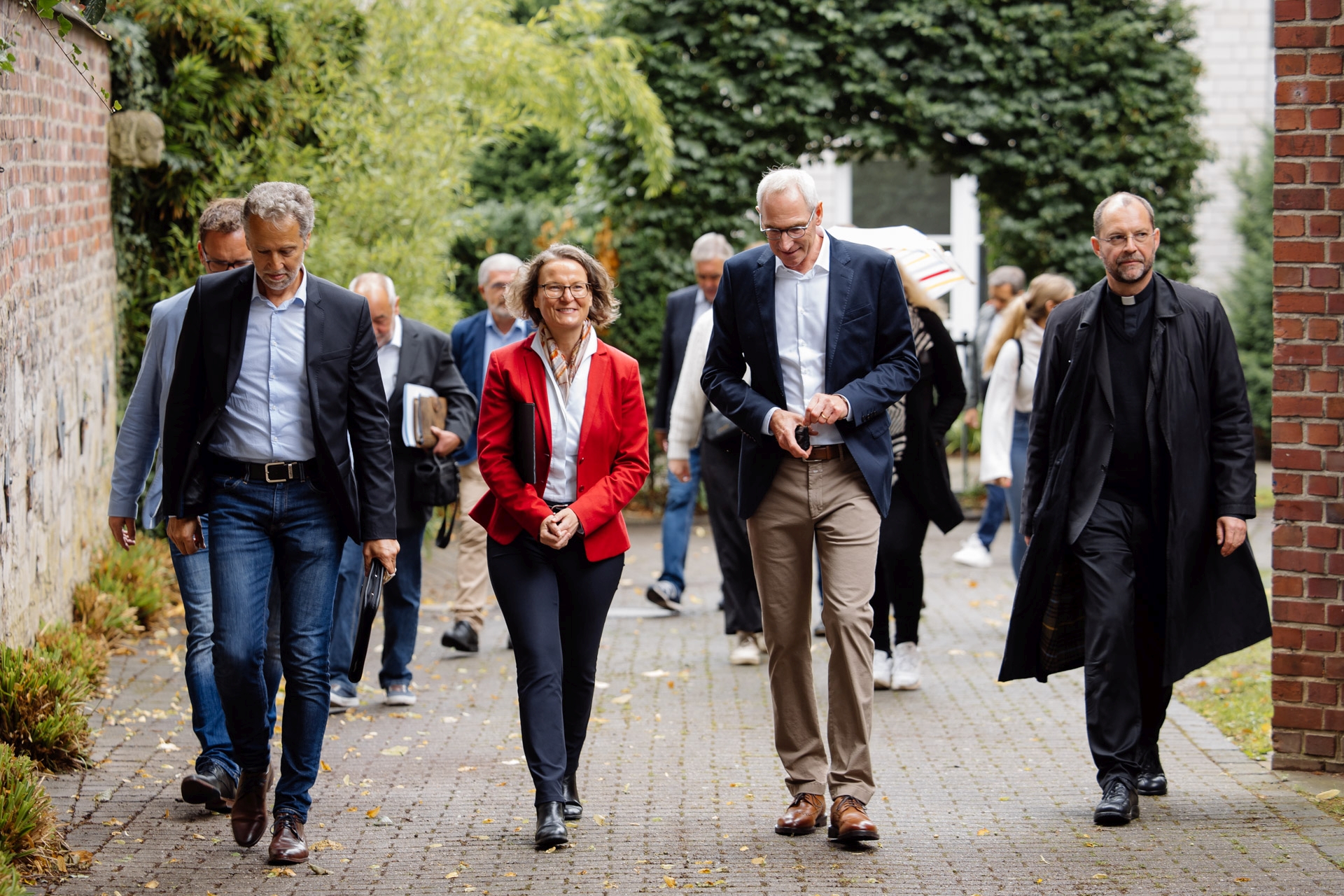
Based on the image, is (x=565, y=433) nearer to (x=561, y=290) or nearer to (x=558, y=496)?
(x=558, y=496)

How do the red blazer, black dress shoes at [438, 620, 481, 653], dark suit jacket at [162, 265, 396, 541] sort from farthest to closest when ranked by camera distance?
black dress shoes at [438, 620, 481, 653] < the red blazer < dark suit jacket at [162, 265, 396, 541]

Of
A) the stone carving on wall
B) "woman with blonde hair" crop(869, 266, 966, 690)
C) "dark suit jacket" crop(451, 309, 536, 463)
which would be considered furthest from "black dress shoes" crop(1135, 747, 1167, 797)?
the stone carving on wall

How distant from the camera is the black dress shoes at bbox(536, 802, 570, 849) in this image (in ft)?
15.9

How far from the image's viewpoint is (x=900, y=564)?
7.29m

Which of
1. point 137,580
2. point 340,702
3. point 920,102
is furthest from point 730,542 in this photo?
point 920,102

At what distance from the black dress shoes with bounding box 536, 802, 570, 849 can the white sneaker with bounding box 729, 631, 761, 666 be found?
3.33 metres

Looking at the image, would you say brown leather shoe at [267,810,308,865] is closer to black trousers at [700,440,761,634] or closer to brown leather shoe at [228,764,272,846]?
brown leather shoe at [228,764,272,846]

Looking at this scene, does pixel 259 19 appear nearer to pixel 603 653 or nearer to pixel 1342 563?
pixel 603 653

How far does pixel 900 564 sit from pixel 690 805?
2.23m

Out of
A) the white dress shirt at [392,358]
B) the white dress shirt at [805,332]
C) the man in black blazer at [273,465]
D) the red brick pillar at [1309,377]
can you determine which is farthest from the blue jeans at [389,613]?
the red brick pillar at [1309,377]

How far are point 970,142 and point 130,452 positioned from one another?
10.4m

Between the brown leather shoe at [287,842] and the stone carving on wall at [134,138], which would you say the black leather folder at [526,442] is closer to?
the brown leather shoe at [287,842]

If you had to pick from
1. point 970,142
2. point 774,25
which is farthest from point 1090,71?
point 774,25

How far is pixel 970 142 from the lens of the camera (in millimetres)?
13906
